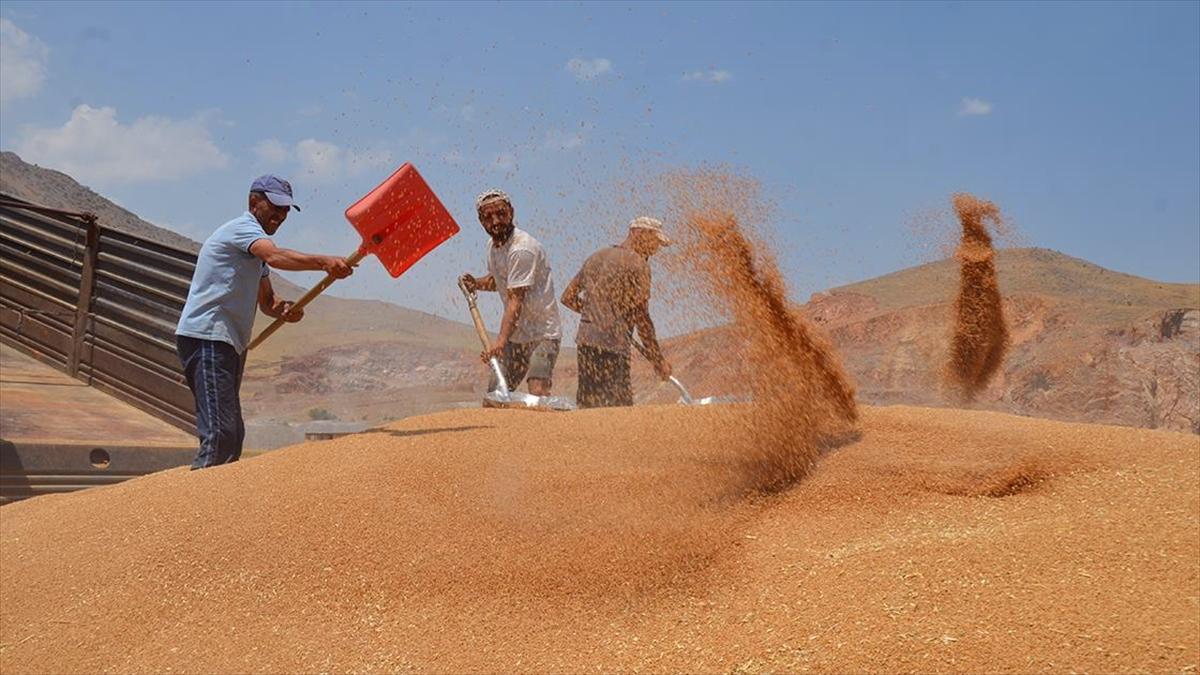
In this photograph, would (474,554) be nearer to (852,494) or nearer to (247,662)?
(247,662)

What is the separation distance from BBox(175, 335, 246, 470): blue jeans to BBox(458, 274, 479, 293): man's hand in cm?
131

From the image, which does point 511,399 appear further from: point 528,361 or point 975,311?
point 975,311

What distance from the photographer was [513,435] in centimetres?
332

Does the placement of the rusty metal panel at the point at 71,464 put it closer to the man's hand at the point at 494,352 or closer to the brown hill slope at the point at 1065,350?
the man's hand at the point at 494,352

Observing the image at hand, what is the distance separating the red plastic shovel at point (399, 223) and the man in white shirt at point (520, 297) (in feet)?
2.52

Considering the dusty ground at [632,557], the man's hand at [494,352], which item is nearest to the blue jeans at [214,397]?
the dusty ground at [632,557]

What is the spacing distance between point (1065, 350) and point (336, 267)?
25.7 feet

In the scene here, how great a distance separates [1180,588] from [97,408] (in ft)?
15.4

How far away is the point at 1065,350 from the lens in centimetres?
937

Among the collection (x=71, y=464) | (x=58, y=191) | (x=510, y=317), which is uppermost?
(x=58, y=191)

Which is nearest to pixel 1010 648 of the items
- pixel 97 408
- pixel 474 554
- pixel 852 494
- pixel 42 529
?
pixel 852 494

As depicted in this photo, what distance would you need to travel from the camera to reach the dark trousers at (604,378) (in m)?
4.88

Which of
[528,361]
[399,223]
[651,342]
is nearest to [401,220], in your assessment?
[399,223]

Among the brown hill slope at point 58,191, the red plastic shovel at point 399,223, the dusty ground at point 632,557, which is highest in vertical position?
the brown hill slope at point 58,191
